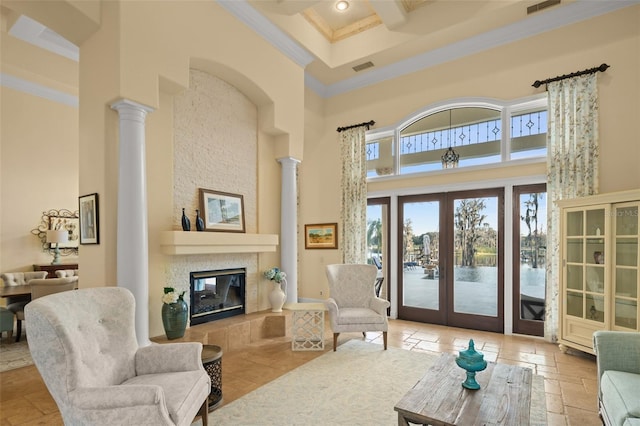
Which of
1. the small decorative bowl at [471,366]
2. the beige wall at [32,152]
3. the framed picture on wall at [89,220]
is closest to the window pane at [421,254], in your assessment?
the small decorative bowl at [471,366]

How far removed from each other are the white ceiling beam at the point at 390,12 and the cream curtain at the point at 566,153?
2.47 m

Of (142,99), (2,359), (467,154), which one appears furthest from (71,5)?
(467,154)

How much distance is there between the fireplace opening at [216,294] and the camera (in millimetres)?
4684

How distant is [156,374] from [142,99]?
2.80 m

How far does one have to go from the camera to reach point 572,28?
4844mm

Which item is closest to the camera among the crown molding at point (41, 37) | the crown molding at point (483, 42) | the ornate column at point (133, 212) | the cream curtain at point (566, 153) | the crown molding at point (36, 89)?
the ornate column at point (133, 212)

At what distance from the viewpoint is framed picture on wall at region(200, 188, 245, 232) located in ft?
15.7

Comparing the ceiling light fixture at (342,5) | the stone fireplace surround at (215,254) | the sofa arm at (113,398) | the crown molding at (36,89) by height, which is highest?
the ceiling light fixture at (342,5)

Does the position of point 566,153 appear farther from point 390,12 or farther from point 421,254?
point 390,12

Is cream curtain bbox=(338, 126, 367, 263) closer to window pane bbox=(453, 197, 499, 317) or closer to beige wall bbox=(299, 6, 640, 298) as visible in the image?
beige wall bbox=(299, 6, 640, 298)

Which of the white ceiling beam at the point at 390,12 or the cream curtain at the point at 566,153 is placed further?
the white ceiling beam at the point at 390,12

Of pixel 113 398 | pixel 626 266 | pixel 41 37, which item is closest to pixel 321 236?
pixel 626 266

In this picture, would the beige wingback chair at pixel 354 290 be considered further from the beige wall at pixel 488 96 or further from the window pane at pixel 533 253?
the window pane at pixel 533 253

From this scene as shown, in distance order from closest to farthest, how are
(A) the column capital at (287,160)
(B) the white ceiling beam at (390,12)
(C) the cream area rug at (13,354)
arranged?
(C) the cream area rug at (13,354) → (B) the white ceiling beam at (390,12) → (A) the column capital at (287,160)
